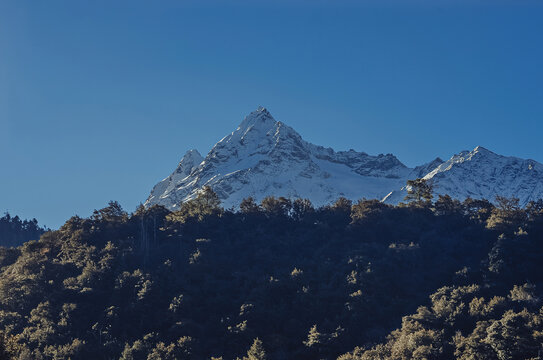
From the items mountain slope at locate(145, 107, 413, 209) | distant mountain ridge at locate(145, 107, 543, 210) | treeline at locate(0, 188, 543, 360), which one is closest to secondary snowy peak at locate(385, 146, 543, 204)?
distant mountain ridge at locate(145, 107, 543, 210)

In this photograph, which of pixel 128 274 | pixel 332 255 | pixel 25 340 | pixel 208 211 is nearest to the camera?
pixel 25 340

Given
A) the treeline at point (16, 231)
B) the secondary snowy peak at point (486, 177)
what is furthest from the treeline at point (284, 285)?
the secondary snowy peak at point (486, 177)

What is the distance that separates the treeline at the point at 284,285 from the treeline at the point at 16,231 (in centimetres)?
4825

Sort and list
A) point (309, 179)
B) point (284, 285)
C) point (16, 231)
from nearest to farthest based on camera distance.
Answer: point (284, 285) < point (16, 231) < point (309, 179)

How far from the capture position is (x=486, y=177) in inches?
7195

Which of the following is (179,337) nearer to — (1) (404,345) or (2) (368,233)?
(1) (404,345)

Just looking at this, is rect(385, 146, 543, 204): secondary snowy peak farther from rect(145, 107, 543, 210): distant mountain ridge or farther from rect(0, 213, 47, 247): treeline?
rect(0, 213, 47, 247): treeline

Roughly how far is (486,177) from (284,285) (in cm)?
13203

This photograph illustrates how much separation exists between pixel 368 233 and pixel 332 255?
30.5ft

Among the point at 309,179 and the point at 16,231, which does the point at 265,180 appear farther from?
the point at 16,231

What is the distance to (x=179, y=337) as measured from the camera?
62.2 metres

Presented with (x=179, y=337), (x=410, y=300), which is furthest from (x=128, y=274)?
(x=410, y=300)

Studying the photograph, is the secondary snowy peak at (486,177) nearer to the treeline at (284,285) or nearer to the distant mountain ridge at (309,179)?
the distant mountain ridge at (309,179)

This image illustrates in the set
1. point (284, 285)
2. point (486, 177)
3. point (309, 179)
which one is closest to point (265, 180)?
point (309, 179)
